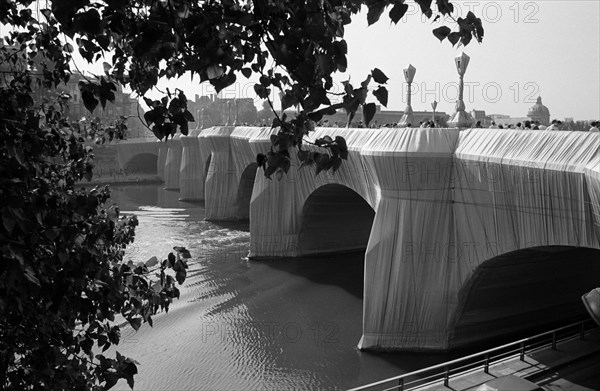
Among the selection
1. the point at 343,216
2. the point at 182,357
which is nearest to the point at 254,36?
the point at 182,357

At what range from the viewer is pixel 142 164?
67438mm

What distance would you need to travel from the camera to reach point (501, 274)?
13.6 m

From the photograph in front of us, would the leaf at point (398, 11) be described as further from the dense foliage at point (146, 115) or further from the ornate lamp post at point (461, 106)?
the ornate lamp post at point (461, 106)

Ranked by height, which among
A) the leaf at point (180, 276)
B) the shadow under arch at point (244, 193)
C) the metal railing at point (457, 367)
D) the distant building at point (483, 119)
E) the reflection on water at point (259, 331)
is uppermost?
the distant building at point (483, 119)

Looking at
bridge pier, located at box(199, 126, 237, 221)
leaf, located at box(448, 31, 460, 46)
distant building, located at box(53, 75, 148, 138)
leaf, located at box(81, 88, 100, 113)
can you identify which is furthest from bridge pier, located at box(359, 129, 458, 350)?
bridge pier, located at box(199, 126, 237, 221)

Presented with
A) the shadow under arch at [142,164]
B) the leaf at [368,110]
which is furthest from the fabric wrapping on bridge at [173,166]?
the leaf at [368,110]

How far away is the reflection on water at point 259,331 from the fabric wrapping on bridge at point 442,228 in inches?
45.7

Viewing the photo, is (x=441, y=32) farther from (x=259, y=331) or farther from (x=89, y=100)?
(x=259, y=331)

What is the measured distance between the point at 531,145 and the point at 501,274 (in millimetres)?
3926

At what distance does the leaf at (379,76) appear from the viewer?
2.79m

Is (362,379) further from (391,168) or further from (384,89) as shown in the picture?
(384,89)

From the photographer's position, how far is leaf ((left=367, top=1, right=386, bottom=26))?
2.92 m

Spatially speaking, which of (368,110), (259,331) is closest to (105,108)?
(368,110)

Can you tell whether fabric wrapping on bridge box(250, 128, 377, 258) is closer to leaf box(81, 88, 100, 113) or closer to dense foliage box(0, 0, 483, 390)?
dense foliage box(0, 0, 483, 390)
